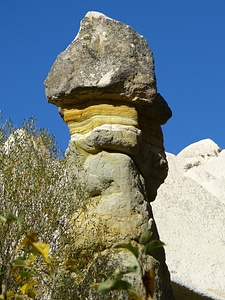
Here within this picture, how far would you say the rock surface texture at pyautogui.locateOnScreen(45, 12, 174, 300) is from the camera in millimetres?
9172

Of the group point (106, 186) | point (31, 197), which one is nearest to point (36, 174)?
point (31, 197)

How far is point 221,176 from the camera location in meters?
35.9

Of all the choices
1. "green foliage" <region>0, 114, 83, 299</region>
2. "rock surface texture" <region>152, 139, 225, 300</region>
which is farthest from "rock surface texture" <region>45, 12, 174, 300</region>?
"rock surface texture" <region>152, 139, 225, 300</region>

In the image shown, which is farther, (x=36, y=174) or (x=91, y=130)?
(x=91, y=130)

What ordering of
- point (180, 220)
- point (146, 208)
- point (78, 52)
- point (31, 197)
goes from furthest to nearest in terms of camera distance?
→ point (180, 220), point (78, 52), point (146, 208), point (31, 197)

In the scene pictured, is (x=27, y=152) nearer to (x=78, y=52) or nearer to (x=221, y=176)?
(x=78, y=52)

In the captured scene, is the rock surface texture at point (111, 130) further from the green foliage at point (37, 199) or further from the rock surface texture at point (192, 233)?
the rock surface texture at point (192, 233)

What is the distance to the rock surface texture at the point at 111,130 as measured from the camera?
9.17 meters

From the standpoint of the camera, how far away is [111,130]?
9516 mm

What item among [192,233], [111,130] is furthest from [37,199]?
[192,233]

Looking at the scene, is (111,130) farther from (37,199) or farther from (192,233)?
(192,233)

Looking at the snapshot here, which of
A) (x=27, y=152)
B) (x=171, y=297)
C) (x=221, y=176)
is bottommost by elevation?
(x=171, y=297)

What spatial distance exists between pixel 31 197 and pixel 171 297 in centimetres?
237

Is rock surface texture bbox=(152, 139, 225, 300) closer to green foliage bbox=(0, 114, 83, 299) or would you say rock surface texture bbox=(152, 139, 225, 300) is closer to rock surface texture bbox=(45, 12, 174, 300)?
rock surface texture bbox=(45, 12, 174, 300)
